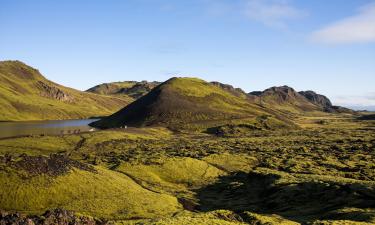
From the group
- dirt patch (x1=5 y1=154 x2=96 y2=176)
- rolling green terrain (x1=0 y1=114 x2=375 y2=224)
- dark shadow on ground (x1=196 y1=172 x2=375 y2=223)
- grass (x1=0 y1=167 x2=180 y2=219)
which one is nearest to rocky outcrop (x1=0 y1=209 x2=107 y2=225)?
rolling green terrain (x1=0 y1=114 x2=375 y2=224)

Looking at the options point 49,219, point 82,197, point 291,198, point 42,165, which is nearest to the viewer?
point 49,219

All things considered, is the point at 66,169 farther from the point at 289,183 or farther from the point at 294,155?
the point at 294,155

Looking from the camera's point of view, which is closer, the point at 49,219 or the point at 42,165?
the point at 49,219

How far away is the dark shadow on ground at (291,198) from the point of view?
7100 cm

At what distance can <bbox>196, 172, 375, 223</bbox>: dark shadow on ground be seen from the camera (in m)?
71.0

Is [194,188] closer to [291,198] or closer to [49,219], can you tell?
[291,198]

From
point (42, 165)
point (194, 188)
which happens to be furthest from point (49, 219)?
point (194, 188)

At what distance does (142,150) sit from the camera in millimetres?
149000

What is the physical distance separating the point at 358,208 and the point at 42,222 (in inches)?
1925

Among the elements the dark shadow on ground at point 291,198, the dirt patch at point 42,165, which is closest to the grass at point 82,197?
the dirt patch at point 42,165

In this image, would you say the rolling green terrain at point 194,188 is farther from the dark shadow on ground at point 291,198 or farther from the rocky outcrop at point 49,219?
the rocky outcrop at point 49,219

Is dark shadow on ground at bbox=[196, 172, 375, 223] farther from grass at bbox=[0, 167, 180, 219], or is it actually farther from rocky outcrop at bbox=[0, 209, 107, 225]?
rocky outcrop at bbox=[0, 209, 107, 225]

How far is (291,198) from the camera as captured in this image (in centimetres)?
8194

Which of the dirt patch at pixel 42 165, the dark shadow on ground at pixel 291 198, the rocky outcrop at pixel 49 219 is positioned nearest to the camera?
Answer: the rocky outcrop at pixel 49 219
